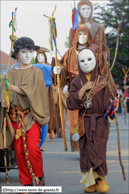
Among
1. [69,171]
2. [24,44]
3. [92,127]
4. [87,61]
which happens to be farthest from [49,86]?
[92,127]

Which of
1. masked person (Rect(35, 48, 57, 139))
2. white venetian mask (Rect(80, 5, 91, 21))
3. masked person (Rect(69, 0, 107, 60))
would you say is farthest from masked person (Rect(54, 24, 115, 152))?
white venetian mask (Rect(80, 5, 91, 21))

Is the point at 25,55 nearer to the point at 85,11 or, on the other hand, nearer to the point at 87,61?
the point at 87,61

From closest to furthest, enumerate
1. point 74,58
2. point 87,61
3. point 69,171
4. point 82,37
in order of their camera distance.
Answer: point 87,61 < point 69,171 < point 82,37 < point 74,58

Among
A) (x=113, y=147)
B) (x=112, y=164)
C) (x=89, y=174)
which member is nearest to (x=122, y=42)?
(x=113, y=147)

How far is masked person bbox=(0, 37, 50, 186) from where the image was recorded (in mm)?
5082

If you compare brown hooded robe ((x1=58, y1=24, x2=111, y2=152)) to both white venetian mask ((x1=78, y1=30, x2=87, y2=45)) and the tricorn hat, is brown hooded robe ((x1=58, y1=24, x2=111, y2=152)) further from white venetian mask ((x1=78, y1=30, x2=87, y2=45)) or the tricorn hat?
the tricorn hat

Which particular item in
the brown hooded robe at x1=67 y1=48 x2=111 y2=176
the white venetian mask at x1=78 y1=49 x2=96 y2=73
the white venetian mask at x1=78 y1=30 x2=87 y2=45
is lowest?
the brown hooded robe at x1=67 y1=48 x2=111 y2=176

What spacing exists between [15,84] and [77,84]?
798 mm

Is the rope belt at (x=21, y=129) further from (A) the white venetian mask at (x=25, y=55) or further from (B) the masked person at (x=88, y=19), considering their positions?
(B) the masked person at (x=88, y=19)

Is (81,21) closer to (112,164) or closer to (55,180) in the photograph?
(112,164)

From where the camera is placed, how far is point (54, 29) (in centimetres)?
575

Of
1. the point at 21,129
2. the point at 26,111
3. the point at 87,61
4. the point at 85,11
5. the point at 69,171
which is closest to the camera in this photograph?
the point at 21,129

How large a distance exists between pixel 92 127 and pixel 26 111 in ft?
2.74

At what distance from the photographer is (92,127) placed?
5.25 meters
